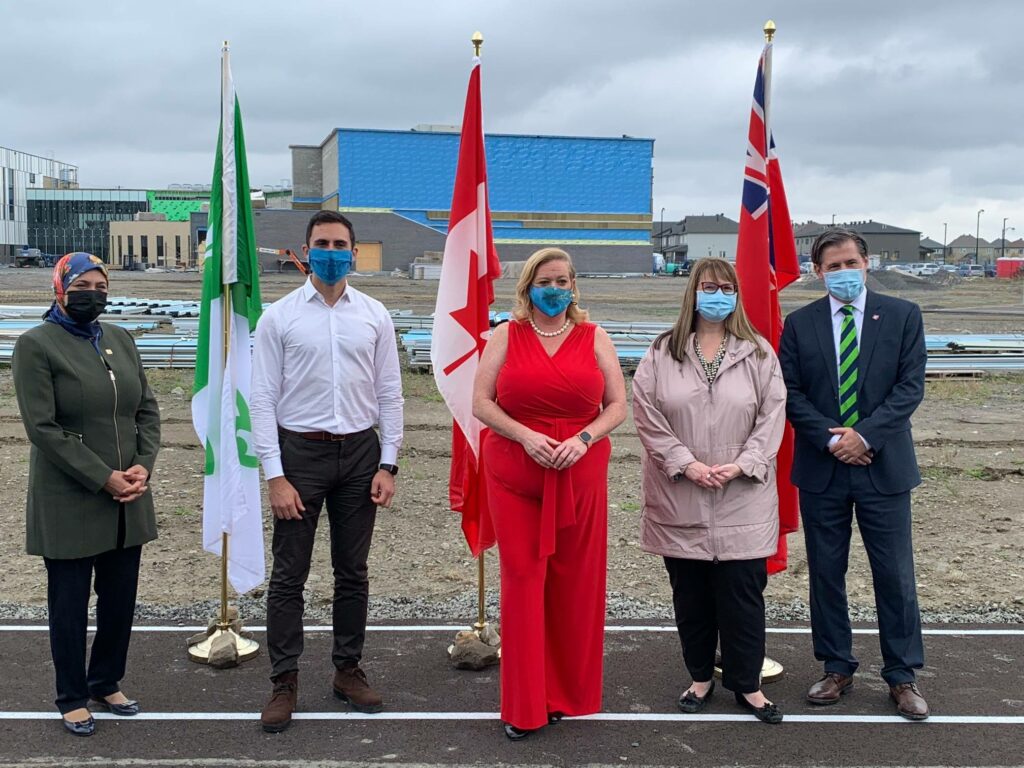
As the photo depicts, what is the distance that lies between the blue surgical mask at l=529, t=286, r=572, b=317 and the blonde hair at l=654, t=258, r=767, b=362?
1.89ft

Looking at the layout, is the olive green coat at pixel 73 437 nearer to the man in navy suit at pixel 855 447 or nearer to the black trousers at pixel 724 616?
the black trousers at pixel 724 616

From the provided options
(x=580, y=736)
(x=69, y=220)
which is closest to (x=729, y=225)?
(x=69, y=220)

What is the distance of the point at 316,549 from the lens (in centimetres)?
768

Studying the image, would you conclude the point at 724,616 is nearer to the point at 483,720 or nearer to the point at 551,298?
the point at 483,720

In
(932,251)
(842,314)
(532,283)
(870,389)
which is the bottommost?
(870,389)

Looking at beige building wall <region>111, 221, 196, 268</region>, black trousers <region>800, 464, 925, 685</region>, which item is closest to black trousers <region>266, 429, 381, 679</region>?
black trousers <region>800, 464, 925, 685</region>

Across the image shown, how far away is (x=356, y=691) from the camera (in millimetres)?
4727

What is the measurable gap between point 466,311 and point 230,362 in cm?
128

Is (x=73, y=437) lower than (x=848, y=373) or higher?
lower

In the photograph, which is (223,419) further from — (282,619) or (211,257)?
(282,619)

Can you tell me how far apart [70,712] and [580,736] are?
229 centimetres

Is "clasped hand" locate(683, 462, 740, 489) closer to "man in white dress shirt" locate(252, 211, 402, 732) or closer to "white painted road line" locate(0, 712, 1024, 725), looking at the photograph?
"white painted road line" locate(0, 712, 1024, 725)

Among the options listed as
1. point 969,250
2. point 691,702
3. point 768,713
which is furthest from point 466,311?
point 969,250

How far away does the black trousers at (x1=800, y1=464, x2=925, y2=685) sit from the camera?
4723 mm
